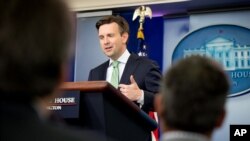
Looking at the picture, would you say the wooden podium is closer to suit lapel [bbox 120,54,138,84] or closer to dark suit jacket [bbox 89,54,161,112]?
dark suit jacket [bbox 89,54,161,112]

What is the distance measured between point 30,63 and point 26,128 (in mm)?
98

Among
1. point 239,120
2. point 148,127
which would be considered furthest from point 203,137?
point 239,120

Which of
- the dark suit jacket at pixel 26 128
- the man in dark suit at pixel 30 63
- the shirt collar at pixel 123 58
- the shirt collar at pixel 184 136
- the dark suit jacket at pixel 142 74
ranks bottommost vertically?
the shirt collar at pixel 184 136

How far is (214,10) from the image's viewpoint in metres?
5.40

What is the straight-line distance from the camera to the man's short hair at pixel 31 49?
0.71m

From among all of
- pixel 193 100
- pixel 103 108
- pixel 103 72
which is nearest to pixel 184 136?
pixel 193 100

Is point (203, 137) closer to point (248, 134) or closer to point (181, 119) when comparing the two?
point (181, 119)

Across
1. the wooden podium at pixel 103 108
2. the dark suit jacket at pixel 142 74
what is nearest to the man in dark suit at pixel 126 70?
the dark suit jacket at pixel 142 74

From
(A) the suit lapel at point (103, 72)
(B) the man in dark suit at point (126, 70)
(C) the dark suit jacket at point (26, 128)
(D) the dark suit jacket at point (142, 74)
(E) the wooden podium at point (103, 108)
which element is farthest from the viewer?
(A) the suit lapel at point (103, 72)

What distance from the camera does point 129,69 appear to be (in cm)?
318

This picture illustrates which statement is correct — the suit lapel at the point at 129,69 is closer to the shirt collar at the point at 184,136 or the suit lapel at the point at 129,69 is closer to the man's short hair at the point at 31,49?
the shirt collar at the point at 184,136

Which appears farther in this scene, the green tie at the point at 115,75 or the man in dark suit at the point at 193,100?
the green tie at the point at 115,75

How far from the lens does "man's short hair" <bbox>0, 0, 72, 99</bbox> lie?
71cm

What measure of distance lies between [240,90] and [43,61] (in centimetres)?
460
